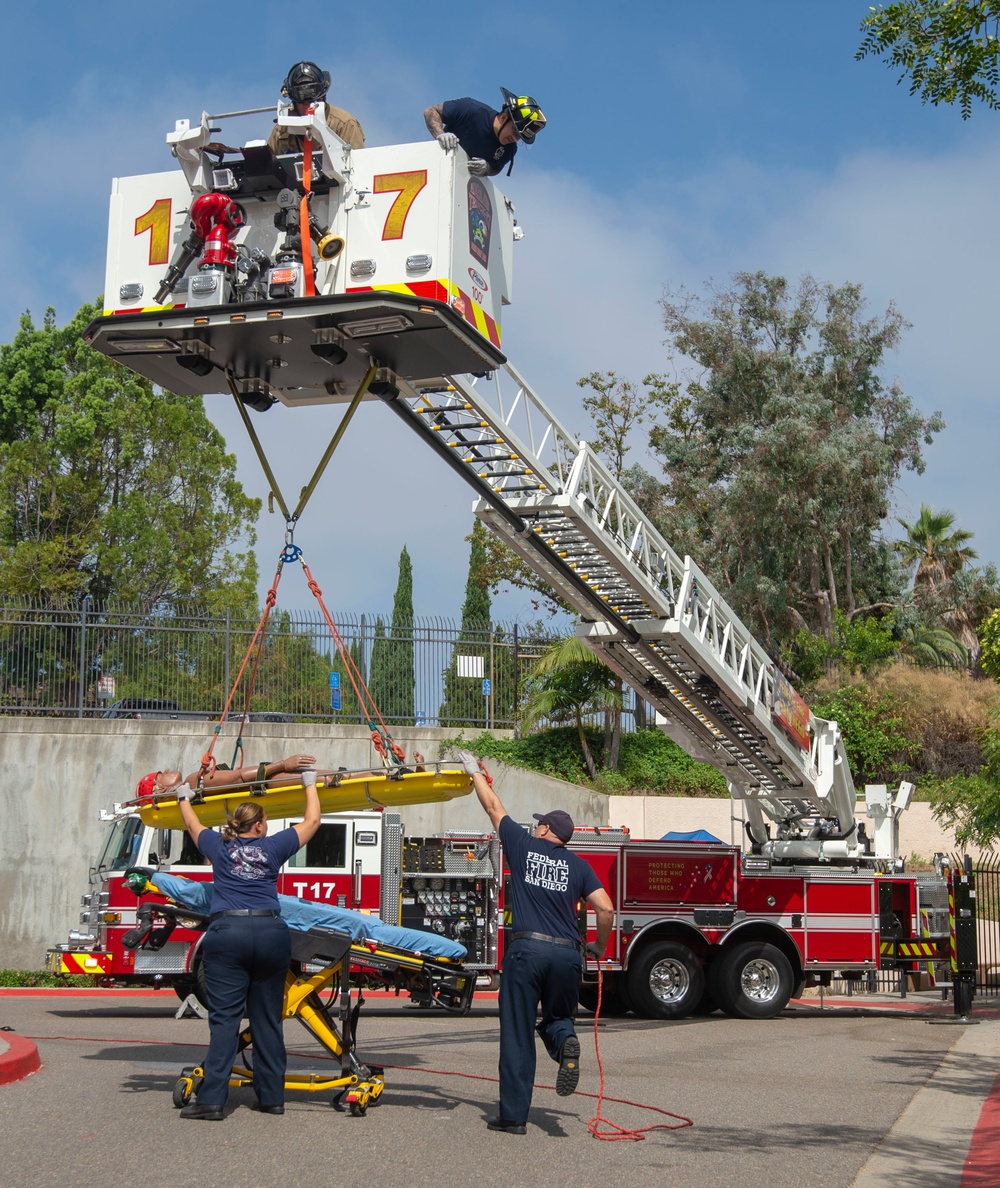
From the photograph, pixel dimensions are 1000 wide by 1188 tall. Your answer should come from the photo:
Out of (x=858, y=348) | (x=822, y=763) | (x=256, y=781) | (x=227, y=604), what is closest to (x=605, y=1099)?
(x=256, y=781)

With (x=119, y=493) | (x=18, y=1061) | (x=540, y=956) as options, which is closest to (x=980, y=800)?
(x=540, y=956)

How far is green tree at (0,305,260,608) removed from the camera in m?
31.3

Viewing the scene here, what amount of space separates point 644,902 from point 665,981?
0.92 meters

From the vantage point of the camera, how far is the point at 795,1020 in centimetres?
1554

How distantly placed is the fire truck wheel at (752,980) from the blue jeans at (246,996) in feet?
29.1

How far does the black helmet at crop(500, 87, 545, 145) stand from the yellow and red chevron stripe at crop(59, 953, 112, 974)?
29.7 feet

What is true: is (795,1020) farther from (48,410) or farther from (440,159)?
(48,410)

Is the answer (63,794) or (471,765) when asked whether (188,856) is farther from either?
(471,765)

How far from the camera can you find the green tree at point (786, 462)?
31.5m

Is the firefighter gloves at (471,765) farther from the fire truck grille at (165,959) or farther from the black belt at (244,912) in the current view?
the fire truck grille at (165,959)

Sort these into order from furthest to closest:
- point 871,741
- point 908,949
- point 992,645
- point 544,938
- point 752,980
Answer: point 871,741
point 992,645
point 908,949
point 752,980
point 544,938

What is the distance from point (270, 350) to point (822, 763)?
9802 mm

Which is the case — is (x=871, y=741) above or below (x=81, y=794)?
above

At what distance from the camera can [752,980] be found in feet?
51.2
